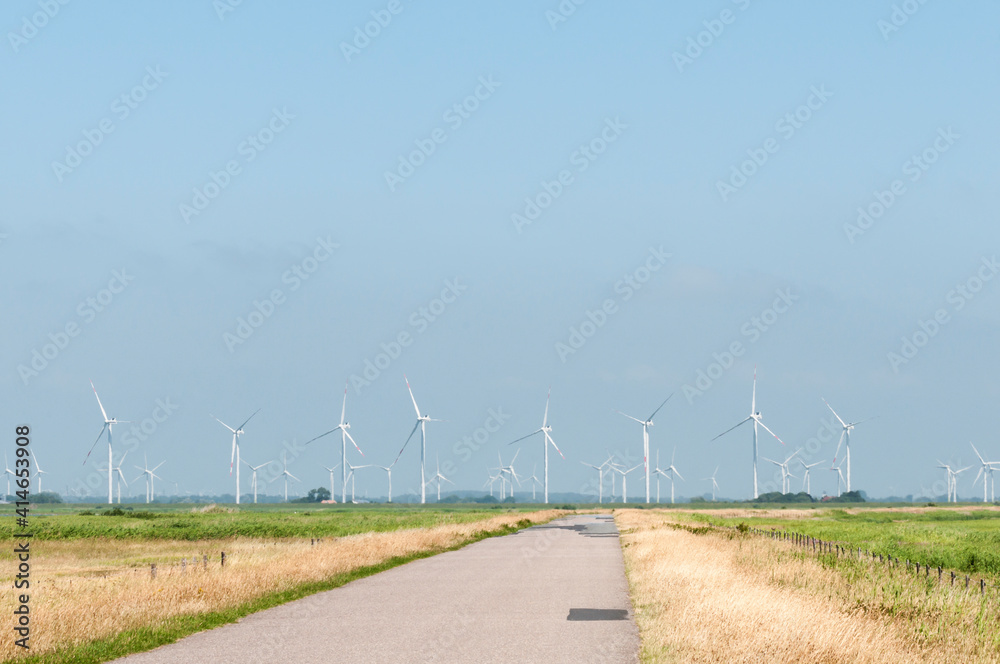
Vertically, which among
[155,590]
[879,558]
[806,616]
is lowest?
[879,558]

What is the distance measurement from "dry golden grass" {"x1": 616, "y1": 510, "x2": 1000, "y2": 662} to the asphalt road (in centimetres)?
81

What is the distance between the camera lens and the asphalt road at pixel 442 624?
14539mm

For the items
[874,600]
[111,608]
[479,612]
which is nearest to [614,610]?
[479,612]

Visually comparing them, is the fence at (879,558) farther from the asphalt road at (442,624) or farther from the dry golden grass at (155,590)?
the dry golden grass at (155,590)

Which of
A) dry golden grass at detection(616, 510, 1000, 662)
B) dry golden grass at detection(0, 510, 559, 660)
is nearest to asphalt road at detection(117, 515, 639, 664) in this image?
dry golden grass at detection(616, 510, 1000, 662)

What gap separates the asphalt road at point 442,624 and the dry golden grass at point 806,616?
0.81 metres

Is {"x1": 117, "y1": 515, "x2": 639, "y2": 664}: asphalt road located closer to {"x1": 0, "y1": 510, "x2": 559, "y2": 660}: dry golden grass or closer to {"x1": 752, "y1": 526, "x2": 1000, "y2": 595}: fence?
{"x1": 0, "y1": 510, "x2": 559, "y2": 660}: dry golden grass

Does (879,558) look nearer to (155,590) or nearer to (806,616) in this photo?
(806,616)

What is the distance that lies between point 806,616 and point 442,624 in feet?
20.7

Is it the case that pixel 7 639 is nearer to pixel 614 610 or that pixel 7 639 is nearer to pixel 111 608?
pixel 111 608

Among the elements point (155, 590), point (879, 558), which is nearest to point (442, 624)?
point (155, 590)

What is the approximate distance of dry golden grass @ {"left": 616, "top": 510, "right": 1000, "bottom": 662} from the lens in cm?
1311

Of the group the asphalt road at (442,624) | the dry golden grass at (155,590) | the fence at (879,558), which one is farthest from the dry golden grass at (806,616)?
the dry golden grass at (155,590)

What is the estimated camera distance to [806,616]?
15102 millimetres
